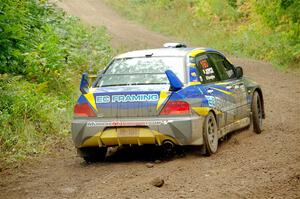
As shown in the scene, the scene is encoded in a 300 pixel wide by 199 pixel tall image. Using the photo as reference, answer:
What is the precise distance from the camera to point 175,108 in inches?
344

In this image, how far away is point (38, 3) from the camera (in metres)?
16.9

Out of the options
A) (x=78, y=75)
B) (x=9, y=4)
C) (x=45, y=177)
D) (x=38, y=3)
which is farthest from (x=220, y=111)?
(x=38, y=3)

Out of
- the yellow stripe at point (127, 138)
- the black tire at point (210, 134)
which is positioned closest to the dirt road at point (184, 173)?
the black tire at point (210, 134)

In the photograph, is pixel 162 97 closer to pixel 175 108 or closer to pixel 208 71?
pixel 175 108

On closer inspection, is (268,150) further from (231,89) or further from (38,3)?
(38,3)

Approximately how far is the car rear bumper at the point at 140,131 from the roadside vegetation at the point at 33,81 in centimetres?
147

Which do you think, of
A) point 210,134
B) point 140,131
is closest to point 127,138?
point 140,131

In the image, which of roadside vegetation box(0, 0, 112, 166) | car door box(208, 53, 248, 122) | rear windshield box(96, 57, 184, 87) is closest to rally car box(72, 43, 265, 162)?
rear windshield box(96, 57, 184, 87)

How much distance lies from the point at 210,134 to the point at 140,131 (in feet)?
3.61

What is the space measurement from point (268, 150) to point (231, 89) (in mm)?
1374

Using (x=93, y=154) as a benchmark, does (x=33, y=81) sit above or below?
above

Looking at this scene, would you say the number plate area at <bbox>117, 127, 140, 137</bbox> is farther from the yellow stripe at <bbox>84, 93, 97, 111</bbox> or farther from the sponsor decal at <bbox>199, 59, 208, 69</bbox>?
the sponsor decal at <bbox>199, 59, 208, 69</bbox>

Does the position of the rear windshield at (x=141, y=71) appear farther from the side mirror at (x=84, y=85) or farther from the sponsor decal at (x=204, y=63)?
the sponsor decal at (x=204, y=63)

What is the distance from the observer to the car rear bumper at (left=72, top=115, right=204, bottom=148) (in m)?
8.70
